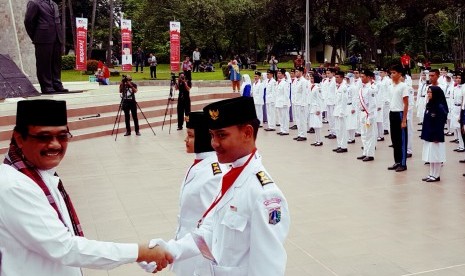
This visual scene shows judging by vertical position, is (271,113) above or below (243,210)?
below

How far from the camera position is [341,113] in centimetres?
1318

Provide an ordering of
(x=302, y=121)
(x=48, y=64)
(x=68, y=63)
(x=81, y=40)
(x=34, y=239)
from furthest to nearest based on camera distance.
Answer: (x=68, y=63) → (x=81, y=40) → (x=48, y=64) → (x=302, y=121) → (x=34, y=239)

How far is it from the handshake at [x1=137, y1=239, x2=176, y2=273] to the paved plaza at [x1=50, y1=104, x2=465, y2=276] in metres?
2.64

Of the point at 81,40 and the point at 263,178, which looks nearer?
the point at 263,178

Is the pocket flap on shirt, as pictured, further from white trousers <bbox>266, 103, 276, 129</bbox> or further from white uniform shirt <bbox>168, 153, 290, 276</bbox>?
white trousers <bbox>266, 103, 276, 129</bbox>

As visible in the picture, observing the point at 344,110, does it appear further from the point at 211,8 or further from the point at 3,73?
the point at 211,8

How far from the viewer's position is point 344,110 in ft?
43.2

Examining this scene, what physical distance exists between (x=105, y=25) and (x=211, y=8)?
11.2 metres

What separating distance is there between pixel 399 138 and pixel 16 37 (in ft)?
40.6

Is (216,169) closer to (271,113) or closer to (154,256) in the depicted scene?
(154,256)

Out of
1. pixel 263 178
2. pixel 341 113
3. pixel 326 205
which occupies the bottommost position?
pixel 326 205

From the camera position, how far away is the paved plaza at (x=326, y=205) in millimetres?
5707

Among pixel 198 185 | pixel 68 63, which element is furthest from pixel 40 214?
pixel 68 63

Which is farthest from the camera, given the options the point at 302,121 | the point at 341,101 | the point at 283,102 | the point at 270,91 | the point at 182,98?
the point at 270,91
